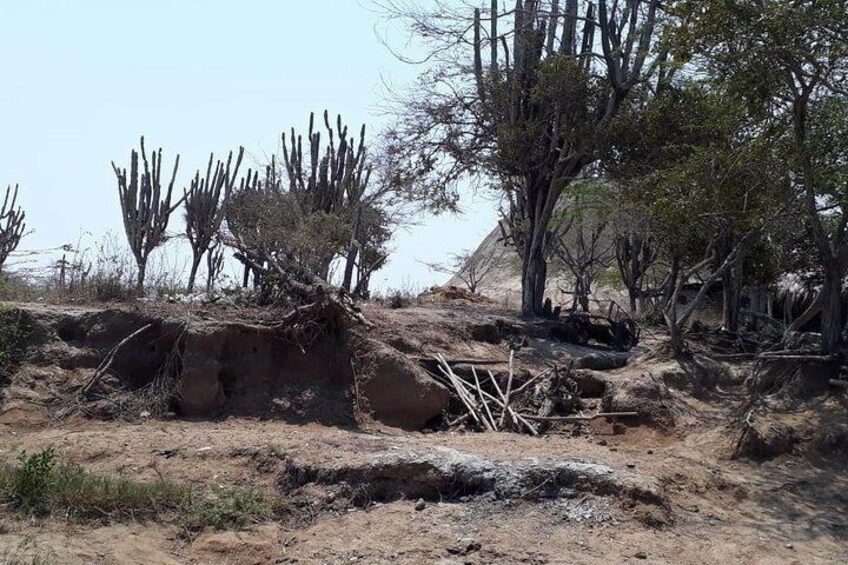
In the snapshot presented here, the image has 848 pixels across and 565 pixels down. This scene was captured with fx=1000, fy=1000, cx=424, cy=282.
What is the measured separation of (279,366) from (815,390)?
588 cm

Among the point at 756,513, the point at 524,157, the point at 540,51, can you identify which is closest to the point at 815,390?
the point at 756,513

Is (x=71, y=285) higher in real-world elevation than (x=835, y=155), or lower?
lower

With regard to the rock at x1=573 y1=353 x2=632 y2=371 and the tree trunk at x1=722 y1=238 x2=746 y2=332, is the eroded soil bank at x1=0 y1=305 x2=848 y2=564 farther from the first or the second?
the tree trunk at x1=722 y1=238 x2=746 y2=332

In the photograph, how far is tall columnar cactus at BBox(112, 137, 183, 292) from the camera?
63.5ft

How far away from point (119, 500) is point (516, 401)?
4913 mm

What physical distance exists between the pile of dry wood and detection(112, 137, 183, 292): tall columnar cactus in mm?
9572

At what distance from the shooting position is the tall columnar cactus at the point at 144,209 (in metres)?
19.3

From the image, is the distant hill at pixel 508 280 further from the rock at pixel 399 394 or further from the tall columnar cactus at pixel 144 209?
the rock at pixel 399 394

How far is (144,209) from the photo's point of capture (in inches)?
764

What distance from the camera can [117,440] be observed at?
9.55 m

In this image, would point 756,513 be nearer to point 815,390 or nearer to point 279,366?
point 815,390

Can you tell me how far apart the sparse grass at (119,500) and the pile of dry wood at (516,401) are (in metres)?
2.96

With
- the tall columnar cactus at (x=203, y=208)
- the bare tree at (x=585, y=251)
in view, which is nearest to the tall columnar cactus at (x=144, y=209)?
the tall columnar cactus at (x=203, y=208)

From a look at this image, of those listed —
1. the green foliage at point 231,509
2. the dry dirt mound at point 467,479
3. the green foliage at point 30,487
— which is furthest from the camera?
the dry dirt mound at point 467,479
